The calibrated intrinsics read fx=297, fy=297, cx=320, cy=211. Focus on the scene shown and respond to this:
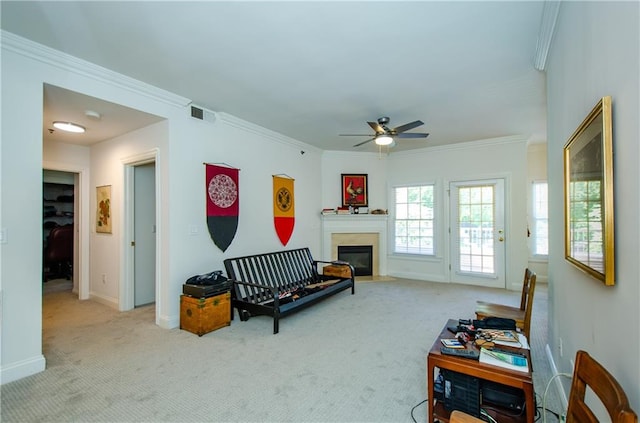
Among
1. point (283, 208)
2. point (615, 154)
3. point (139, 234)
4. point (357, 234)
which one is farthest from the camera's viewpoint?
point (357, 234)

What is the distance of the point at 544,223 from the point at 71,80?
24.1 ft

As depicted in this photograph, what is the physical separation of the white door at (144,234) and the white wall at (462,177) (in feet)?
14.7

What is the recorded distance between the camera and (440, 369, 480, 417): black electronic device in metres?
1.69

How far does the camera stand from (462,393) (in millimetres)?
1729

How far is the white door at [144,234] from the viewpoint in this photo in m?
4.28

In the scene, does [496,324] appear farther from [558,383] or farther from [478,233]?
[478,233]

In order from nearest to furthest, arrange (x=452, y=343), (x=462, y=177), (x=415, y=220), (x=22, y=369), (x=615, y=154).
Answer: (x=615, y=154) → (x=452, y=343) → (x=22, y=369) → (x=462, y=177) → (x=415, y=220)

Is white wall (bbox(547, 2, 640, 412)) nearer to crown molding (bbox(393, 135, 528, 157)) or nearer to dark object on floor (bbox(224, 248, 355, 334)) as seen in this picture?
dark object on floor (bbox(224, 248, 355, 334))

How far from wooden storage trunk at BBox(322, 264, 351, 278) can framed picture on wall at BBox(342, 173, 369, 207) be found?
157cm

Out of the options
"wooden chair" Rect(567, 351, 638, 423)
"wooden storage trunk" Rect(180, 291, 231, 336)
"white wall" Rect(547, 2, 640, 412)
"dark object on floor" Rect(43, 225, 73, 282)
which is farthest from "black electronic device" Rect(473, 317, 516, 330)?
"dark object on floor" Rect(43, 225, 73, 282)

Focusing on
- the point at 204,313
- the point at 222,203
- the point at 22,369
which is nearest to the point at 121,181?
the point at 222,203

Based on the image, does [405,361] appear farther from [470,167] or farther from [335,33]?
[470,167]

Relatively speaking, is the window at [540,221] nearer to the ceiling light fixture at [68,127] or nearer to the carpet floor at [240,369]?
the carpet floor at [240,369]

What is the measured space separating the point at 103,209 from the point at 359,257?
4615 millimetres
